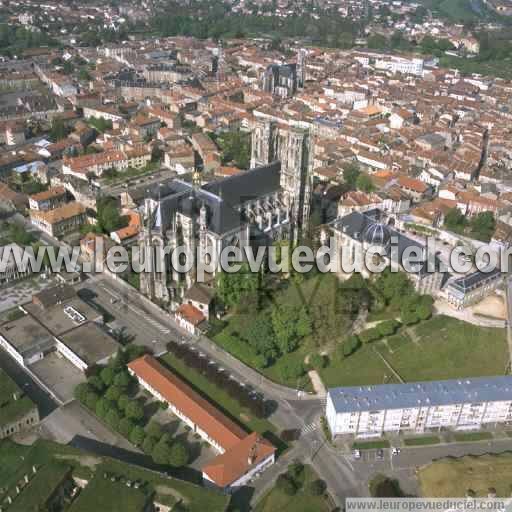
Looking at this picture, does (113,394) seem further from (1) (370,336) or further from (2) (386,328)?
(2) (386,328)

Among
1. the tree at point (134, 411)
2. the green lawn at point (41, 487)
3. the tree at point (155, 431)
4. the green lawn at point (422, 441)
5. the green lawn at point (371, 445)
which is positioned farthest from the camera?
the tree at point (134, 411)

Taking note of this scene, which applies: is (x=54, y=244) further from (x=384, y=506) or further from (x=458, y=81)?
(x=458, y=81)

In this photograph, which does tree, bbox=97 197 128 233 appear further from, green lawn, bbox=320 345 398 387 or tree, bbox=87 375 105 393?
green lawn, bbox=320 345 398 387

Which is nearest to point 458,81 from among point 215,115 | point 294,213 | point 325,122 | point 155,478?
point 325,122

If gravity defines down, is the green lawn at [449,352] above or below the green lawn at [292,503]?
above

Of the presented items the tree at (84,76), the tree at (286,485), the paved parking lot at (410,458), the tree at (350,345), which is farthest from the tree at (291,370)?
the tree at (84,76)

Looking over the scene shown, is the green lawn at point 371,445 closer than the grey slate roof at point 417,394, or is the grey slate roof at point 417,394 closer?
the grey slate roof at point 417,394

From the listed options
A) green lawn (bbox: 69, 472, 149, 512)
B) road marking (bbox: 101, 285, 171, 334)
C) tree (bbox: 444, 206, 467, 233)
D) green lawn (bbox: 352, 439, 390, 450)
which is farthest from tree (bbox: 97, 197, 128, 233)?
tree (bbox: 444, 206, 467, 233)

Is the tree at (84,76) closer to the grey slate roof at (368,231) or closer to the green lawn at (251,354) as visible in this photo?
the grey slate roof at (368,231)
